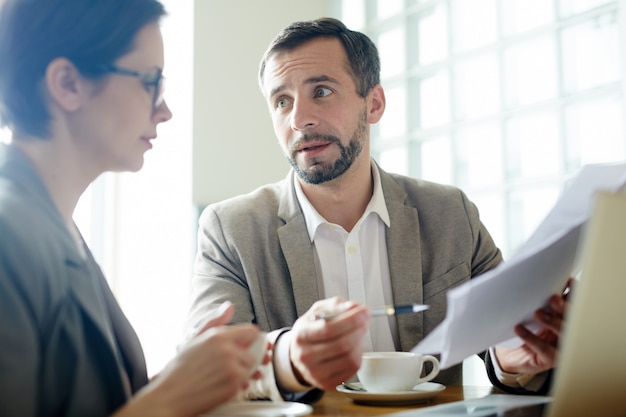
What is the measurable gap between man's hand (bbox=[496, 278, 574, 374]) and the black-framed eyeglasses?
673 millimetres

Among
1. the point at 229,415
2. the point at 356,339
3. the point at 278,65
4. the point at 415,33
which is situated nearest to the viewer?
the point at 229,415

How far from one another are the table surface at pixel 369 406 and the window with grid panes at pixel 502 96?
119cm

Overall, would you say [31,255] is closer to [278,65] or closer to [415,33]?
[278,65]

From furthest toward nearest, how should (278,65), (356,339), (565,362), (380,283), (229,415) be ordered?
(278,65) → (380,283) → (356,339) → (229,415) → (565,362)

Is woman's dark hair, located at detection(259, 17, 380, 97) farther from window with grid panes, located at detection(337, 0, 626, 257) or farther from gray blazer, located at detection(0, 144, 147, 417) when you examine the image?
gray blazer, located at detection(0, 144, 147, 417)

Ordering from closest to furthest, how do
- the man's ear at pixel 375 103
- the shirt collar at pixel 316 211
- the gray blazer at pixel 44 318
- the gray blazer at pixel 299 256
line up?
the gray blazer at pixel 44 318
the gray blazer at pixel 299 256
the shirt collar at pixel 316 211
the man's ear at pixel 375 103

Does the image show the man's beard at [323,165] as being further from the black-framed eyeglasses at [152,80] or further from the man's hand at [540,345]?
the black-framed eyeglasses at [152,80]

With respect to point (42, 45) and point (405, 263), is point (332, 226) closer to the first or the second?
point (405, 263)

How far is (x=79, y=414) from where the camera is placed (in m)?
0.71

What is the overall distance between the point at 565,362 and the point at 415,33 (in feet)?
8.64

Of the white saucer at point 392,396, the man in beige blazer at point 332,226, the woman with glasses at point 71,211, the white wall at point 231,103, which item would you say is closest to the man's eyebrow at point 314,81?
the man in beige blazer at point 332,226

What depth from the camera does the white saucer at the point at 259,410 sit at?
81 centimetres

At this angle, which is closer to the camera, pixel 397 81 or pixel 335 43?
pixel 335 43

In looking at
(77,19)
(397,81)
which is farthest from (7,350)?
(397,81)
